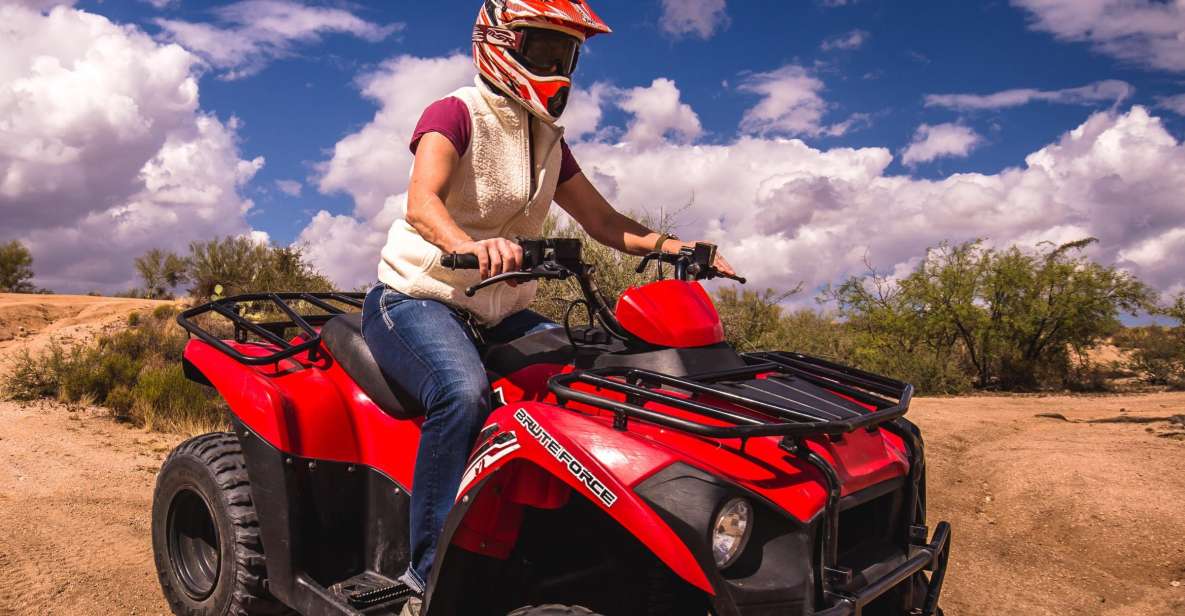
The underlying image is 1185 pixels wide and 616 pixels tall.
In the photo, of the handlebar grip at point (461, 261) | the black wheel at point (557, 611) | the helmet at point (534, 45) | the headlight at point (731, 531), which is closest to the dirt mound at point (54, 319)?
the helmet at point (534, 45)

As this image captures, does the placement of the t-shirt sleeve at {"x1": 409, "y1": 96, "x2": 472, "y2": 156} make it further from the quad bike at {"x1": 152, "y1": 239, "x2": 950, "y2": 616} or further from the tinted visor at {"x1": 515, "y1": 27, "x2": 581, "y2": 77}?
the quad bike at {"x1": 152, "y1": 239, "x2": 950, "y2": 616}

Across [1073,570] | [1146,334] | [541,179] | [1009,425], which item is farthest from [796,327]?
[541,179]

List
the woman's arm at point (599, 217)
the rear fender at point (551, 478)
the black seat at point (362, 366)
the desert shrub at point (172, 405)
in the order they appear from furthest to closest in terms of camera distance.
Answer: the desert shrub at point (172, 405) → the woman's arm at point (599, 217) → the black seat at point (362, 366) → the rear fender at point (551, 478)

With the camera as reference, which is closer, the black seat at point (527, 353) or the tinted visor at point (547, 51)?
the black seat at point (527, 353)

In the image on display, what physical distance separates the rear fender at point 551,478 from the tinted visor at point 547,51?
142cm

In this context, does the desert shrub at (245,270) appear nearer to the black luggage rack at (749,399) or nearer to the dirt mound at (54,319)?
the dirt mound at (54,319)

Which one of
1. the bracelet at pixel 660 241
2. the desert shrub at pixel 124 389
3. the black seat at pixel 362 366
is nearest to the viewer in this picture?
the black seat at pixel 362 366

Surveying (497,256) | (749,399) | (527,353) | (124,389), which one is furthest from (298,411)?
(124,389)

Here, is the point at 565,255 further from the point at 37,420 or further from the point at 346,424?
the point at 37,420

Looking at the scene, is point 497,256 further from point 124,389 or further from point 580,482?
point 124,389

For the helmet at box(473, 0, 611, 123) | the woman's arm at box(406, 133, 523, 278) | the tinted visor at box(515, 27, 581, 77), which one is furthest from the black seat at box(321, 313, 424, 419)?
the tinted visor at box(515, 27, 581, 77)

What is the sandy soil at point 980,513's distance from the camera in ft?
14.7

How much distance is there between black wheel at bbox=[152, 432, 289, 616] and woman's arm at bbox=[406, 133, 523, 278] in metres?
1.35

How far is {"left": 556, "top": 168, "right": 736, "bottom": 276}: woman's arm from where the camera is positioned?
391 centimetres
